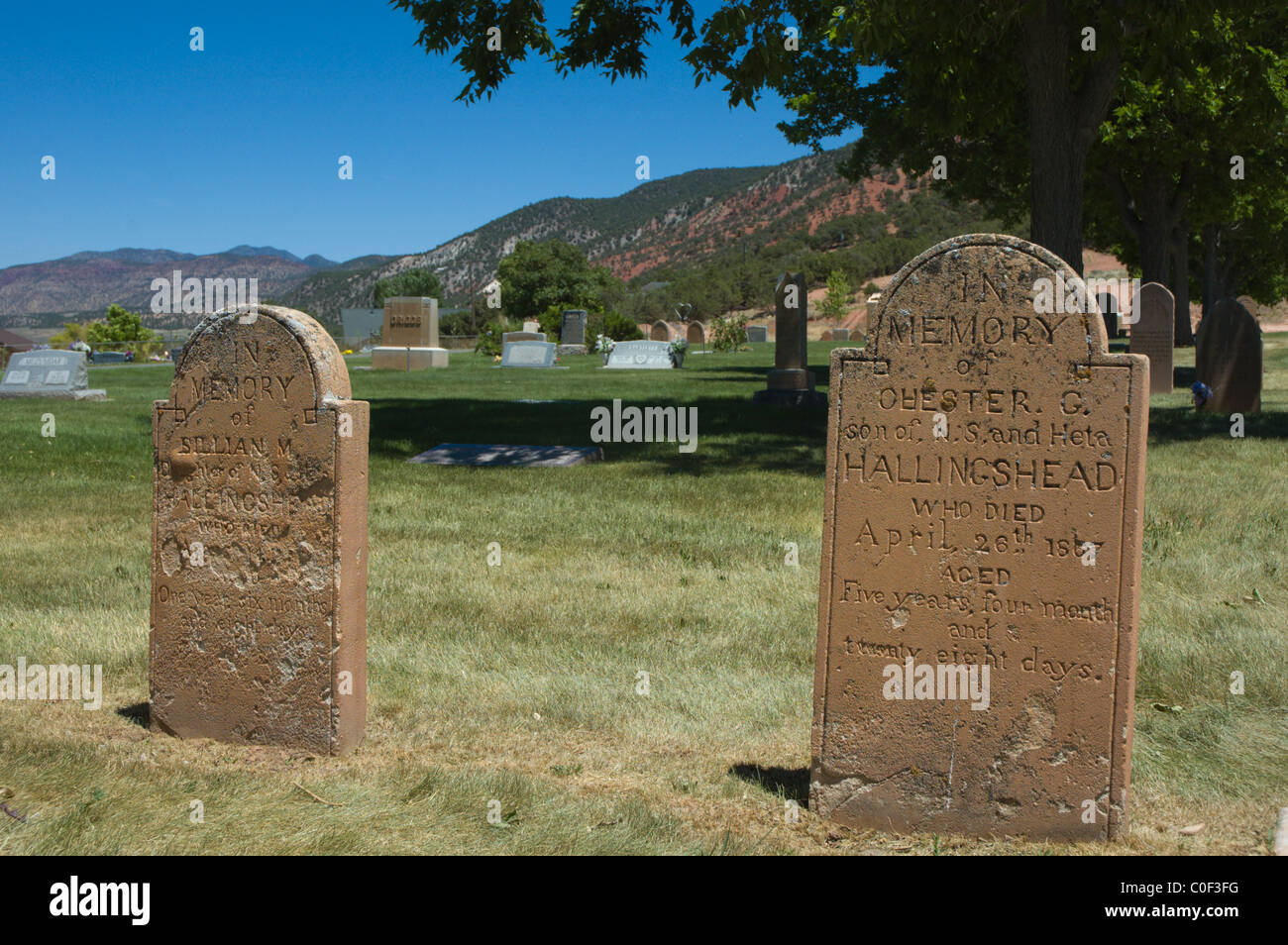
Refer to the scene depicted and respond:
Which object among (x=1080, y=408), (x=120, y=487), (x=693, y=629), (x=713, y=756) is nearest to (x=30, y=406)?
(x=120, y=487)

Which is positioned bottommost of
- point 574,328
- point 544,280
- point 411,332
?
point 411,332

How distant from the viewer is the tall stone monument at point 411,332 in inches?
1188

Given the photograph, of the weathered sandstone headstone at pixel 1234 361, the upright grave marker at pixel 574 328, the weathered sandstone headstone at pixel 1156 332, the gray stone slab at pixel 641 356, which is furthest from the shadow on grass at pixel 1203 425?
the upright grave marker at pixel 574 328

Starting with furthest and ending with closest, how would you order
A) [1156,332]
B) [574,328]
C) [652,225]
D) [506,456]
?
[652,225]
[574,328]
[1156,332]
[506,456]

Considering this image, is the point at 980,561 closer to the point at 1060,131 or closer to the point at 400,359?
the point at 1060,131

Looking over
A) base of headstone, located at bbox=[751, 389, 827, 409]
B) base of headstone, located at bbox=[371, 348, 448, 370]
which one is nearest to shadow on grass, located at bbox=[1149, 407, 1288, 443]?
base of headstone, located at bbox=[751, 389, 827, 409]

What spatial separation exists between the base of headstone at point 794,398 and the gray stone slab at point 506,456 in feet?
19.8

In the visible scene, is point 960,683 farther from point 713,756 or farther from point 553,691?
point 553,691

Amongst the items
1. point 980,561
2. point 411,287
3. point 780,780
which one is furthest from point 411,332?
point 411,287

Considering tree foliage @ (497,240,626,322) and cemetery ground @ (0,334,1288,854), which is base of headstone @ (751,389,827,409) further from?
tree foliage @ (497,240,626,322)

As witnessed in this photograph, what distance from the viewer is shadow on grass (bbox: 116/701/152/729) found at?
4.44 m

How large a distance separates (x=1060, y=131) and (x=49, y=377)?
16.5 m

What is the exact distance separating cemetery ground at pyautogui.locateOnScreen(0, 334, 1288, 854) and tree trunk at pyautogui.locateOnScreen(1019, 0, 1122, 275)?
365 cm

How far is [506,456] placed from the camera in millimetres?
11391
